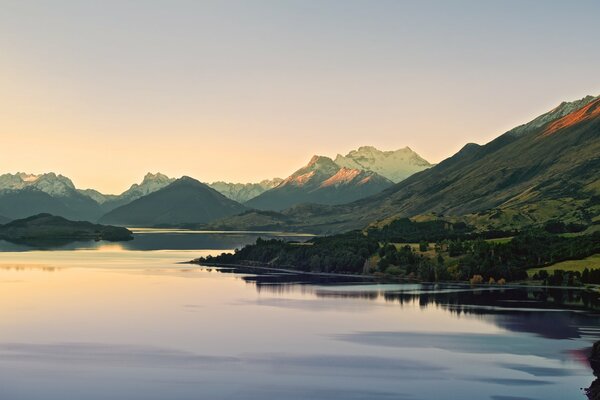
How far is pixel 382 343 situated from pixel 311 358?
62.9ft

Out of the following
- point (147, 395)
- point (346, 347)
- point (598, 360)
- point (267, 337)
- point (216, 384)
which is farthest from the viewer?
point (267, 337)

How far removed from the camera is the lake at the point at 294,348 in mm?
99125

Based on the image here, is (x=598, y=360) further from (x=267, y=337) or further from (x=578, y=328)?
(x=267, y=337)

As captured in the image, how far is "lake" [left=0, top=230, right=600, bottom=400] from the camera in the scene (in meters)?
99.1

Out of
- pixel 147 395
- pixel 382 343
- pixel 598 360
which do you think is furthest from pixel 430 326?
pixel 147 395

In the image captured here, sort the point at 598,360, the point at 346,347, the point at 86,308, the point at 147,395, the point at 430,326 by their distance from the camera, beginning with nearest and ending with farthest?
1. the point at 147,395
2. the point at 598,360
3. the point at 346,347
4. the point at 430,326
5. the point at 86,308

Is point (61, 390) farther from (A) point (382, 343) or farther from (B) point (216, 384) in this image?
(A) point (382, 343)

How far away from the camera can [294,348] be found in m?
129

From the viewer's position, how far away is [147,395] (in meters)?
94.6

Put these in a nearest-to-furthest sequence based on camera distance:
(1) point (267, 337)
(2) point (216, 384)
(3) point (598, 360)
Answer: (2) point (216, 384) < (3) point (598, 360) < (1) point (267, 337)

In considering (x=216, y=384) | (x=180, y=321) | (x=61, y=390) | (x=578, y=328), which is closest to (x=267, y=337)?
(x=180, y=321)

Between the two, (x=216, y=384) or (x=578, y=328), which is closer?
(x=216, y=384)

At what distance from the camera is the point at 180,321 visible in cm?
15812

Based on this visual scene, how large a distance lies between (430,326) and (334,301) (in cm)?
4454
